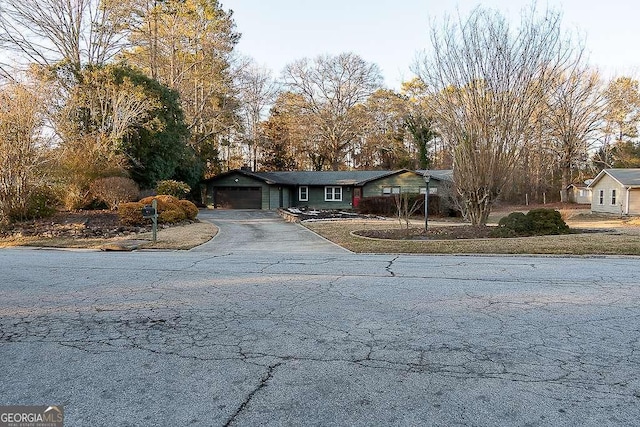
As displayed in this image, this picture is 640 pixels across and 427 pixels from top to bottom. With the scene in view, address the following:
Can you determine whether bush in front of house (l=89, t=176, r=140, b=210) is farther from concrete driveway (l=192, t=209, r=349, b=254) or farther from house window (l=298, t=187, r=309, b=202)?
house window (l=298, t=187, r=309, b=202)

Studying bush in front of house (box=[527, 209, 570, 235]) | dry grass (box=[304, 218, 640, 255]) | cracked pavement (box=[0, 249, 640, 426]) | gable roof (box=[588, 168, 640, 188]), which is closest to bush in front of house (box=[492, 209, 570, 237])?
bush in front of house (box=[527, 209, 570, 235])


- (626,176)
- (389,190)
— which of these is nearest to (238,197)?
(389,190)

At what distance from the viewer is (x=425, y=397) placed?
3184mm

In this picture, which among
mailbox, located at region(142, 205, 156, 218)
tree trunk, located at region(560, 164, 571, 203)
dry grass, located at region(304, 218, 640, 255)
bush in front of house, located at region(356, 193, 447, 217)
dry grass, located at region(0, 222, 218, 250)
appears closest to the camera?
dry grass, located at region(304, 218, 640, 255)

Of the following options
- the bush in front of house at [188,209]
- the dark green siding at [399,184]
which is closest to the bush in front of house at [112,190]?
the bush in front of house at [188,209]

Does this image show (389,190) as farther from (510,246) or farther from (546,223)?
(510,246)

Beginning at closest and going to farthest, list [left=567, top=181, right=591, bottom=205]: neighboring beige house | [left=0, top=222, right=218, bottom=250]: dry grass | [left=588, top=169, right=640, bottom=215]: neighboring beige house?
1. [left=0, top=222, right=218, bottom=250]: dry grass
2. [left=588, top=169, right=640, bottom=215]: neighboring beige house
3. [left=567, top=181, right=591, bottom=205]: neighboring beige house

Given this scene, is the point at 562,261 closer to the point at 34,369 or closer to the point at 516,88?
the point at 516,88

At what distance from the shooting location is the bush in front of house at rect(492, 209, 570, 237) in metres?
16.6

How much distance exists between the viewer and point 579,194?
48.9 meters

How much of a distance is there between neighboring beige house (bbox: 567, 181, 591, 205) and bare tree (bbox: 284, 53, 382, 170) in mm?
24902

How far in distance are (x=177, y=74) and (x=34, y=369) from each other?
37927 mm

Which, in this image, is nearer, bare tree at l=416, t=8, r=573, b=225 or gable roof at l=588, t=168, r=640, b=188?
bare tree at l=416, t=8, r=573, b=225

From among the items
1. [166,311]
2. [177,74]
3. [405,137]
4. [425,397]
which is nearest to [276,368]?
[425,397]
